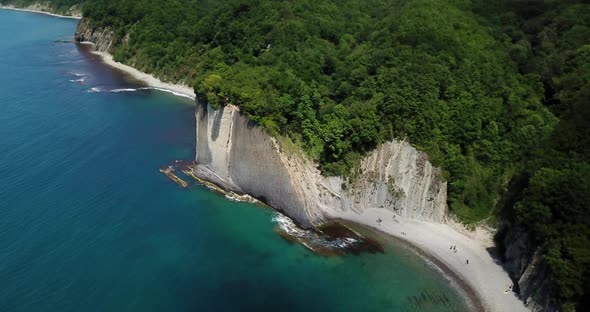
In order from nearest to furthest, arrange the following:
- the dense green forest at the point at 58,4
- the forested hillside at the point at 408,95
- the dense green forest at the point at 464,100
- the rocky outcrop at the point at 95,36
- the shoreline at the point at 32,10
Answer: the dense green forest at the point at 464,100 < the forested hillside at the point at 408,95 < the rocky outcrop at the point at 95,36 < the shoreline at the point at 32,10 < the dense green forest at the point at 58,4

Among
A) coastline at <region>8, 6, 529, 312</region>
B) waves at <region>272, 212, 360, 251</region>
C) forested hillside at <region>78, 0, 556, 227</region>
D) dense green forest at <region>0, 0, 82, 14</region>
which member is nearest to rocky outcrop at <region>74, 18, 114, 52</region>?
dense green forest at <region>0, 0, 82, 14</region>

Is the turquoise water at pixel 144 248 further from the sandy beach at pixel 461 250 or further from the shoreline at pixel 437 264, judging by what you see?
the sandy beach at pixel 461 250

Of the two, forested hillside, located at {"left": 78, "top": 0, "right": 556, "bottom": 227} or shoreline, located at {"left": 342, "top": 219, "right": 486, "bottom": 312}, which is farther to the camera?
forested hillside, located at {"left": 78, "top": 0, "right": 556, "bottom": 227}

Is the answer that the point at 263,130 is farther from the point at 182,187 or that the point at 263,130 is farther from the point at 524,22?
the point at 524,22

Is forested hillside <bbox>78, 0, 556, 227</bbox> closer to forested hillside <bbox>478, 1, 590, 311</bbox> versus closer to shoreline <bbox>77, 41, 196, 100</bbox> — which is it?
forested hillside <bbox>478, 1, 590, 311</bbox>

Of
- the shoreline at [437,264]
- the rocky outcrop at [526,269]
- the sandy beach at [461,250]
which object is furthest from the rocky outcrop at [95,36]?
the rocky outcrop at [526,269]

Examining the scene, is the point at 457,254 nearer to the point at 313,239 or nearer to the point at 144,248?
the point at 313,239
